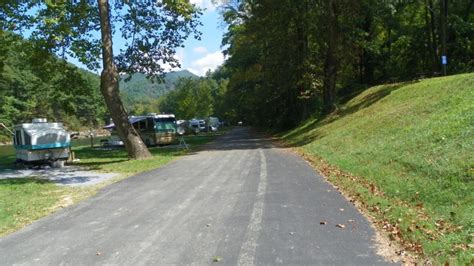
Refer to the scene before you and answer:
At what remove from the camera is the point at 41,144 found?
20.8m

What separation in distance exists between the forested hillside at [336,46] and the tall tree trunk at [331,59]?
6 centimetres

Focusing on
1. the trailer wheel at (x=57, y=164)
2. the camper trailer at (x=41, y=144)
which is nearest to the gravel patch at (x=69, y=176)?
the trailer wheel at (x=57, y=164)

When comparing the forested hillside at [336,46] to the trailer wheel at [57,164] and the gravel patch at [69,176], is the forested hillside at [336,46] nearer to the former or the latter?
the trailer wheel at [57,164]

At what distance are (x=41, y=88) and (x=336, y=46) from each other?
223 feet

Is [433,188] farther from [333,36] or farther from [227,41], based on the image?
[227,41]

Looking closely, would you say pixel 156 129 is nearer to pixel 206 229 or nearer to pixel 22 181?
pixel 22 181

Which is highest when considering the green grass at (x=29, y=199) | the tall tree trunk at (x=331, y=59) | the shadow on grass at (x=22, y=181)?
the tall tree trunk at (x=331, y=59)

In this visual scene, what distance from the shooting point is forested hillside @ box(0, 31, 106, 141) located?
22188mm

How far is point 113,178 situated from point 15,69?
8909 centimetres

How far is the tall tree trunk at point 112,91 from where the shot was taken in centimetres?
2131

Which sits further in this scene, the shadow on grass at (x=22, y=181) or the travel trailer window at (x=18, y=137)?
the travel trailer window at (x=18, y=137)

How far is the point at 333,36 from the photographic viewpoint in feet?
104

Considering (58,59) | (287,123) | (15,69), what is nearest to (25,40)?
(58,59)

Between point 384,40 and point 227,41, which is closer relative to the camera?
point 384,40
